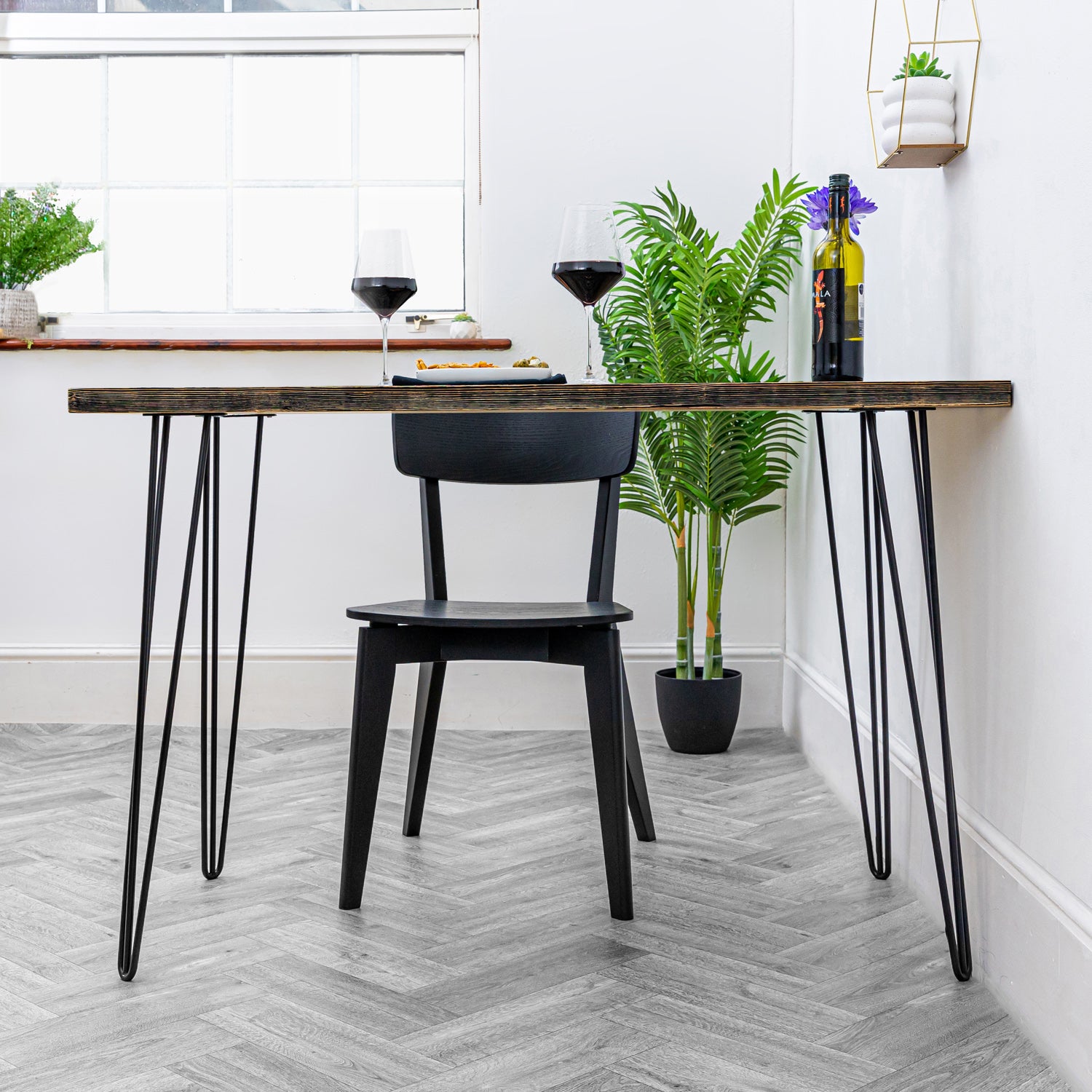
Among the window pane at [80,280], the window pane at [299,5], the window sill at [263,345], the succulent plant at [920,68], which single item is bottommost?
the window sill at [263,345]

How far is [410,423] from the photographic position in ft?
6.94

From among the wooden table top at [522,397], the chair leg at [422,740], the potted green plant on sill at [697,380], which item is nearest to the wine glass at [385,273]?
the wooden table top at [522,397]

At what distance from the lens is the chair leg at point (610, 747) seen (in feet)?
5.46

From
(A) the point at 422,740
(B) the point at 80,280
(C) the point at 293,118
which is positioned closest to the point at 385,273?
(A) the point at 422,740

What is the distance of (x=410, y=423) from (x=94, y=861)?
36.4 inches

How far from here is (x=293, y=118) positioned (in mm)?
3105

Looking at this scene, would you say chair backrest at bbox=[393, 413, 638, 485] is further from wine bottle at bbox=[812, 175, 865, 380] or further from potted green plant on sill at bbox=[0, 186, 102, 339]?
potted green plant on sill at bbox=[0, 186, 102, 339]

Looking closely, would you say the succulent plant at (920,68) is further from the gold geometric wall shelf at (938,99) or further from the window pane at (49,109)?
the window pane at (49,109)

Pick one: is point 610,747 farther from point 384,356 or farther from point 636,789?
point 384,356

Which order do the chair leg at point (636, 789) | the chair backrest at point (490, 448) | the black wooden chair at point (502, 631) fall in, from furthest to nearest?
the chair backrest at point (490, 448) → the chair leg at point (636, 789) → the black wooden chair at point (502, 631)

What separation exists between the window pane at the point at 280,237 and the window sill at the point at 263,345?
221 mm

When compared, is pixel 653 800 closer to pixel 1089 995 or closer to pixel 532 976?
pixel 532 976

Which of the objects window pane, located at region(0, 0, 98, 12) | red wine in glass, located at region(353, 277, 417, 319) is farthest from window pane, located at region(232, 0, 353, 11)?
red wine in glass, located at region(353, 277, 417, 319)

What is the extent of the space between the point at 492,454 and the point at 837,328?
2.43 ft
